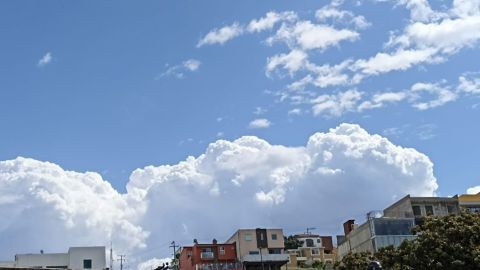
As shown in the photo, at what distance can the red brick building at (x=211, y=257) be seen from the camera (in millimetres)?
110938

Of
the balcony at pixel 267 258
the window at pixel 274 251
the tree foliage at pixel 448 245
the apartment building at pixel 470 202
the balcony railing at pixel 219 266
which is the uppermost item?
the apartment building at pixel 470 202

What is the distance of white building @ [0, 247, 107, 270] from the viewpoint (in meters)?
91.2

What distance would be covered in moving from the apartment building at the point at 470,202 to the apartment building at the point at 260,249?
101 ft

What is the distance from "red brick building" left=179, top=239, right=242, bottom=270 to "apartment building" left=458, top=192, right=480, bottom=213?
3716 cm

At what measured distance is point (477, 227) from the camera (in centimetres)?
4628

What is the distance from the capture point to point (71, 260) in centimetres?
9212

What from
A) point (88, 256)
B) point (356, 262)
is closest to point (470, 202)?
point (356, 262)

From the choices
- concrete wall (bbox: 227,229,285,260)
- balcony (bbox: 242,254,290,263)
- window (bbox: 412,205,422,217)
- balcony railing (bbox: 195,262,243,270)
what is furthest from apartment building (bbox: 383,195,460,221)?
balcony railing (bbox: 195,262,243,270)

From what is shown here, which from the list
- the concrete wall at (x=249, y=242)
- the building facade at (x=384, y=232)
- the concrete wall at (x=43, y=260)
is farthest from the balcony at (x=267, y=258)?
the concrete wall at (x=43, y=260)

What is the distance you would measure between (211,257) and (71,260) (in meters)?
28.4

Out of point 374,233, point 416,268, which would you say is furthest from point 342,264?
point 416,268

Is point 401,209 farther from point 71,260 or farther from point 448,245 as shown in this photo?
point 448,245

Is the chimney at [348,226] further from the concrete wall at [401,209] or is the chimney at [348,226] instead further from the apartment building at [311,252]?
the apartment building at [311,252]

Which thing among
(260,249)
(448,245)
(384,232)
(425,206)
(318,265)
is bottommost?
(448,245)
